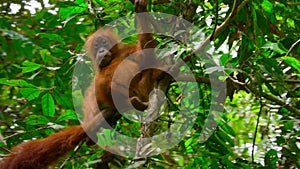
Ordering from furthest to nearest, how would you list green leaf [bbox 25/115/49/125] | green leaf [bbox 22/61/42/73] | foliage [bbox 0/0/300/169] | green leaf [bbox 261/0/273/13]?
1. green leaf [bbox 22/61/42/73]
2. green leaf [bbox 25/115/49/125]
3. green leaf [bbox 261/0/273/13]
4. foliage [bbox 0/0/300/169]

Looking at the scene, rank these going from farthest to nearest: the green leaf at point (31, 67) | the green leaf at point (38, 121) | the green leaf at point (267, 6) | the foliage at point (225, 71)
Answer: the green leaf at point (31, 67)
the green leaf at point (38, 121)
the green leaf at point (267, 6)
the foliage at point (225, 71)

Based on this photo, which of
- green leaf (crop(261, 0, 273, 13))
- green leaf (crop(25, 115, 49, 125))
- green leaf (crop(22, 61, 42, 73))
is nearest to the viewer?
green leaf (crop(261, 0, 273, 13))

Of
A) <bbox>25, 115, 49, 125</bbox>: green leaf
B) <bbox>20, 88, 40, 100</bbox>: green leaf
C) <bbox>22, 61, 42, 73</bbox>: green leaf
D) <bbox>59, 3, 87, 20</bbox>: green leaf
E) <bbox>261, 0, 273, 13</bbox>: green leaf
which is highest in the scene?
<bbox>59, 3, 87, 20</bbox>: green leaf

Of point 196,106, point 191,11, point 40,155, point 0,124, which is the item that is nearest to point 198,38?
point 191,11

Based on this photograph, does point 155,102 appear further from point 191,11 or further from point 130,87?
point 130,87

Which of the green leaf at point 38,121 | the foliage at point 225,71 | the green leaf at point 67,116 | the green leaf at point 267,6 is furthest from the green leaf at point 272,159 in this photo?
the green leaf at point 38,121

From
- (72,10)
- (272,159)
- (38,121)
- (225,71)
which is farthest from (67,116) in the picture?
(272,159)

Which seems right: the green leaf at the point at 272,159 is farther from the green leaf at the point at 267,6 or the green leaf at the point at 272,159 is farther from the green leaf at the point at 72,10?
the green leaf at the point at 72,10

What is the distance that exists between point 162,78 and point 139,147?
591 millimetres

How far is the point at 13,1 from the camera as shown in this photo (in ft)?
11.4

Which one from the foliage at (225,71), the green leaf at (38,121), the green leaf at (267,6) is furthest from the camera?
the green leaf at (38,121)

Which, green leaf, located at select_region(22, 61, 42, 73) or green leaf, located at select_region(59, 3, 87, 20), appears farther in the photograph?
green leaf, located at select_region(22, 61, 42, 73)

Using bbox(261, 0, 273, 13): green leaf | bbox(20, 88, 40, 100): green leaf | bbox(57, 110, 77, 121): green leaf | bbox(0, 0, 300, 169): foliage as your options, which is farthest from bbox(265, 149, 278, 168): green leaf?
bbox(20, 88, 40, 100): green leaf

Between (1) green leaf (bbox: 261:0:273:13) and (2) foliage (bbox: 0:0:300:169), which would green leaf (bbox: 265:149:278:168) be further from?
(1) green leaf (bbox: 261:0:273:13)
